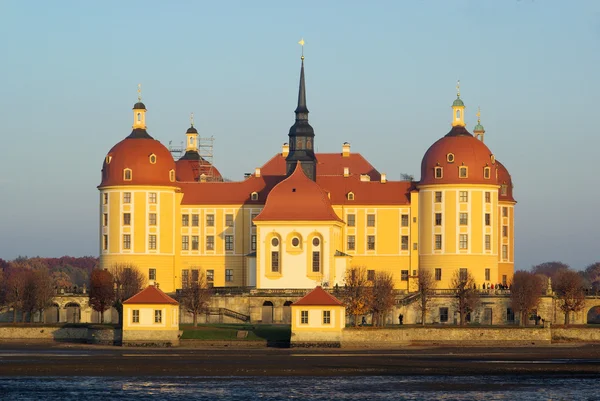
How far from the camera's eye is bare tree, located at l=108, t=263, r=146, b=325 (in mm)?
118000

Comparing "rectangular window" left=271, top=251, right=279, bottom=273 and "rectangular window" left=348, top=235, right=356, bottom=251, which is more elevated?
"rectangular window" left=348, top=235, right=356, bottom=251

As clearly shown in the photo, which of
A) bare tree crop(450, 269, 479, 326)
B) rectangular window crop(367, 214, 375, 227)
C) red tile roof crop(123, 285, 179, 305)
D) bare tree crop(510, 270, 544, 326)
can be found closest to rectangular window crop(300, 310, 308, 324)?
red tile roof crop(123, 285, 179, 305)

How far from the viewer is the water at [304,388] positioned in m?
66.8

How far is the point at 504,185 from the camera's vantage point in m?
136

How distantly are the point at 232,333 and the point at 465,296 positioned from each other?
2196cm

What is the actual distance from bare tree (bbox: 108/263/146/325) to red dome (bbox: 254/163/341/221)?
1112cm

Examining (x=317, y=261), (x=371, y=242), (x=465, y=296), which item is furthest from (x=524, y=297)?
(x=317, y=261)

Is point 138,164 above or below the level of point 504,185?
above

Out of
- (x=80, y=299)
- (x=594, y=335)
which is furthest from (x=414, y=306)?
(x=80, y=299)

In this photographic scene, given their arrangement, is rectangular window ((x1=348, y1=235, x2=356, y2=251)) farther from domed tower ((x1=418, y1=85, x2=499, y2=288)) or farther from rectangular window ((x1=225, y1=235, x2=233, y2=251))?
rectangular window ((x1=225, y1=235, x2=233, y2=251))

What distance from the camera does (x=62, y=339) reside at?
355 feet

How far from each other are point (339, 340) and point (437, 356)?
10174 millimetres

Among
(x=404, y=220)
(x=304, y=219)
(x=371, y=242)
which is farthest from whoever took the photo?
(x=371, y=242)

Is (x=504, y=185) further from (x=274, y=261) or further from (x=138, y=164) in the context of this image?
(x=138, y=164)
